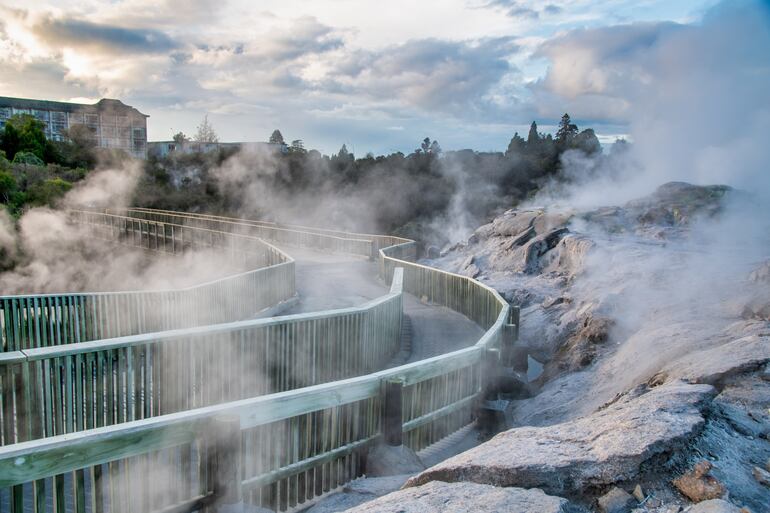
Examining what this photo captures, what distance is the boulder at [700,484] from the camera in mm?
3371

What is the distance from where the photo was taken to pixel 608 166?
3145cm

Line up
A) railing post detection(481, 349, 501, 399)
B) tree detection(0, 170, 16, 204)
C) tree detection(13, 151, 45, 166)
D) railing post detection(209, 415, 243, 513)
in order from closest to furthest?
railing post detection(209, 415, 243, 513)
railing post detection(481, 349, 501, 399)
tree detection(0, 170, 16, 204)
tree detection(13, 151, 45, 166)

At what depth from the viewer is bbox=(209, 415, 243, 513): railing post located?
14.8ft

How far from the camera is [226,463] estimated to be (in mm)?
4551

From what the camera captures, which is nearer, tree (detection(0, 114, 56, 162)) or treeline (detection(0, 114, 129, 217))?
treeline (detection(0, 114, 129, 217))

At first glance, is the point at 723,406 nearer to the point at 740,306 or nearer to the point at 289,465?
the point at 289,465

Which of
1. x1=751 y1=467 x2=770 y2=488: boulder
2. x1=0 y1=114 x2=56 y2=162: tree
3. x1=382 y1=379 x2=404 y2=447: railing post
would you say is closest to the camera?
x1=751 y1=467 x2=770 y2=488: boulder

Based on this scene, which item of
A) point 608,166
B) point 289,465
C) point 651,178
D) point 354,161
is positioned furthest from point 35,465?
point 354,161

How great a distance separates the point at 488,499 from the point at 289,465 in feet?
6.88

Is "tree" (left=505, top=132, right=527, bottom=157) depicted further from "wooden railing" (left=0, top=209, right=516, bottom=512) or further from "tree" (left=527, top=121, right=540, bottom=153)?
"wooden railing" (left=0, top=209, right=516, bottom=512)

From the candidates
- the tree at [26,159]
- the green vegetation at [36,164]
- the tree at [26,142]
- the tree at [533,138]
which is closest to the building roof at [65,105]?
the green vegetation at [36,164]

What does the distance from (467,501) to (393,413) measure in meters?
2.25

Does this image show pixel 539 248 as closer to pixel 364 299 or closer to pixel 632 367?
pixel 364 299

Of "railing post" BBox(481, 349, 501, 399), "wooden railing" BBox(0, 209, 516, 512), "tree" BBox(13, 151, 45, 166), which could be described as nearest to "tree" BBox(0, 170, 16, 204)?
"tree" BBox(13, 151, 45, 166)
